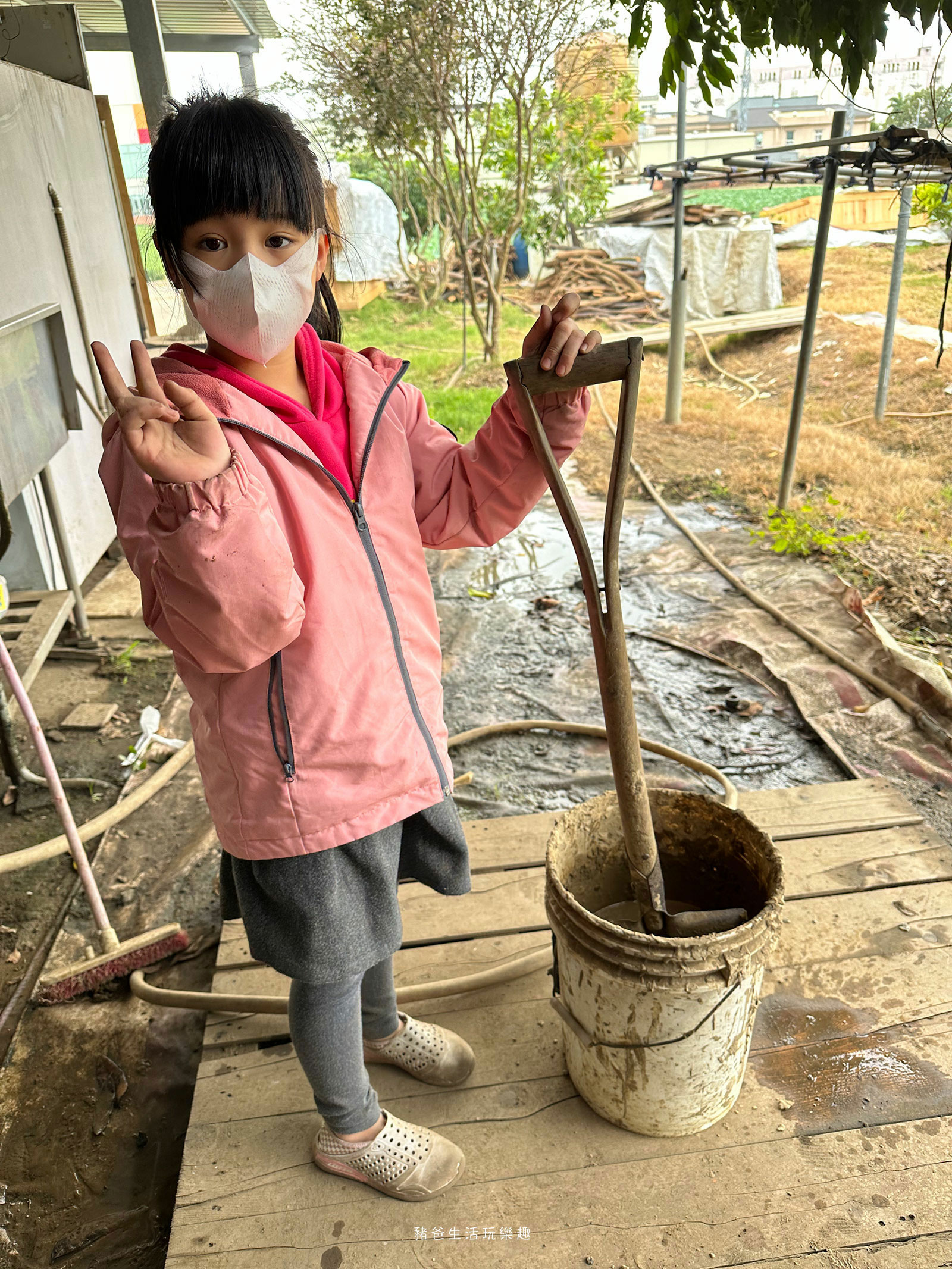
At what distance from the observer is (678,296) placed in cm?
606

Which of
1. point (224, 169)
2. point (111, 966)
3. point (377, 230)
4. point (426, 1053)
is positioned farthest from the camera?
point (377, 230)

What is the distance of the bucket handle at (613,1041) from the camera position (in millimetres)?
1398

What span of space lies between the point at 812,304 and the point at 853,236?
6.91m

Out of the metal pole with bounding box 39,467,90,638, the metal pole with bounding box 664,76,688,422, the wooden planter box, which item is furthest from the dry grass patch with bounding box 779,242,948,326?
the metal pole with bounding box 39,467,90,638

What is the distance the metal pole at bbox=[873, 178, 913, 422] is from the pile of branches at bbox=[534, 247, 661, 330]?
15.5 feet

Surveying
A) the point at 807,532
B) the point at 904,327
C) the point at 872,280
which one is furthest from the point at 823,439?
the point at 872,280

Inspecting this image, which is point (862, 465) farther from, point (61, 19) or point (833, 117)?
point (61, 19)

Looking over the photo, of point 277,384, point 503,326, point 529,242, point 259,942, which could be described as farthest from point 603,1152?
point 529,242

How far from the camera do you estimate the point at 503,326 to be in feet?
32.5

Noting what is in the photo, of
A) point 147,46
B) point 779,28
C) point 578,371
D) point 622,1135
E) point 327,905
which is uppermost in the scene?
point 147,46

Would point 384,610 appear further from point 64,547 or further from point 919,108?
point 919,108

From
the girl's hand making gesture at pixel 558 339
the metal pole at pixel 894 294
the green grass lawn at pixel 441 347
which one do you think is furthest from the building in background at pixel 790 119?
the girl's hand making gesture at pixel 558 339

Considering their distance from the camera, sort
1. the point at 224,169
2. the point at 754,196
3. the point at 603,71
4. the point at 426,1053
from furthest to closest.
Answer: the point at 754,196
the point at 603,71
the point at 426,1053
the point at 224,169

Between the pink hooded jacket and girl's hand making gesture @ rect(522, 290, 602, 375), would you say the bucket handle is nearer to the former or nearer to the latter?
the pink hooded jacket
